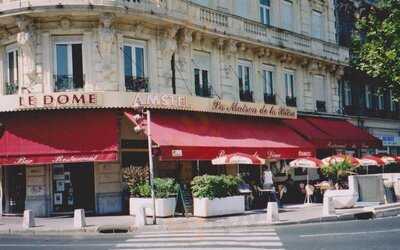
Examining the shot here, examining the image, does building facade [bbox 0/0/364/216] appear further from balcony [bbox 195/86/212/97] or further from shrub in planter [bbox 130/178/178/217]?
shrub in planter [bbox 130/178/178/217]

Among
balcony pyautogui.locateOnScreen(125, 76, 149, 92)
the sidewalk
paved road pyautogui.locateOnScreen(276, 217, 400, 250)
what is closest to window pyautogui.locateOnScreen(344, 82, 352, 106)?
the sidewalk

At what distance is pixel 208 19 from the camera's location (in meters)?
24.4

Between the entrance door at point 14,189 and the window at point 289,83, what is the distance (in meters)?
13.9

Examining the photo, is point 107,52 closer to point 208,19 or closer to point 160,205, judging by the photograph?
point 208,19

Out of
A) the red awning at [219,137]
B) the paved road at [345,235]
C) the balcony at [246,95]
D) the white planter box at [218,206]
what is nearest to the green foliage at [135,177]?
the red awning at [219,137]

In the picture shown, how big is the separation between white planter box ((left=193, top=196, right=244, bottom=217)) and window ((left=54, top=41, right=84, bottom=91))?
6.19 m

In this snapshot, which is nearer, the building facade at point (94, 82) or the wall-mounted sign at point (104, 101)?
the wall-mounted sign at point (104, 101)

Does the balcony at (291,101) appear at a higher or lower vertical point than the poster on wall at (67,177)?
higher

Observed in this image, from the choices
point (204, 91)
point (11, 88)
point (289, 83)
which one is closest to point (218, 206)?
point (204, 91)

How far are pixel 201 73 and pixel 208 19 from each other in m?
2.28

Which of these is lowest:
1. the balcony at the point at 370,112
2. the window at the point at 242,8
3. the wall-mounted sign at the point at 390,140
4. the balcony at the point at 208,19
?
the wall-mounted sign at the point at 390,140

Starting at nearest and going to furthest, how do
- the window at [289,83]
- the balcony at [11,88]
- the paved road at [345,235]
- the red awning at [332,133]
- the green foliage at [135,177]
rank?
1. the paved road at [345,235]
2. the green foliage at [135,177]
3. the balcony at [11,88]
4. the red awning at [332,133]
5. the window at [289,83]

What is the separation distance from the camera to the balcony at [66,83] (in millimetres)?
21438

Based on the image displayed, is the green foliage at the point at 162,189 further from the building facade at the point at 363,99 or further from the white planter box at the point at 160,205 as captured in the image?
the building facade at the point at 363,99
